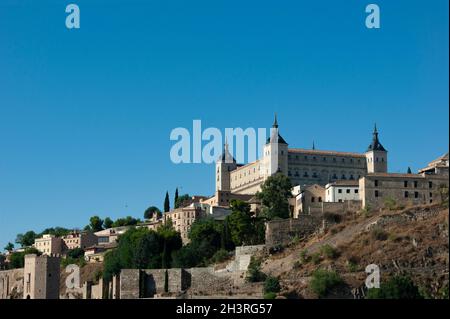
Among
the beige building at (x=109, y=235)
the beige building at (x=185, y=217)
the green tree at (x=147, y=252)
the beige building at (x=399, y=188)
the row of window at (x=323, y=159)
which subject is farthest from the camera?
the beige building at (x=109, y=235)

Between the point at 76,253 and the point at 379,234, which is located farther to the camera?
the point at 76,253

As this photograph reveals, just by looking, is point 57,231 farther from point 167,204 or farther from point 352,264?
point 352,264

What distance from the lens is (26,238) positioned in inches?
5103

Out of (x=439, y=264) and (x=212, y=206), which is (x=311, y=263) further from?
(x=212, y=206)

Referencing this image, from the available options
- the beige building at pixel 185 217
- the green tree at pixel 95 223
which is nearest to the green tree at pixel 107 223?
the green tree at pixel 95 223

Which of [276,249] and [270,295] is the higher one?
[276,249]

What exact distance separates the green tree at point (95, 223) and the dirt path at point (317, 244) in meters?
67.2

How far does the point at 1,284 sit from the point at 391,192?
118 feet

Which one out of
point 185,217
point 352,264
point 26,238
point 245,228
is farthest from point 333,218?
point 26,238

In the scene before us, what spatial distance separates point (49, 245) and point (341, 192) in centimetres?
4540

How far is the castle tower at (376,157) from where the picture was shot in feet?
346

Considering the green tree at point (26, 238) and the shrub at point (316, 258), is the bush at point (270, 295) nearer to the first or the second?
the shrub at point (316, 258)

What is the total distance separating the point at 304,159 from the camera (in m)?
106
